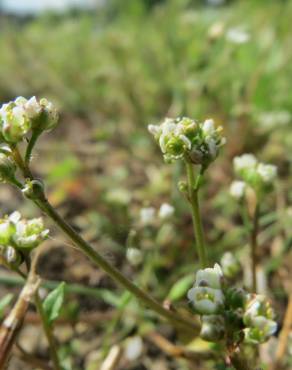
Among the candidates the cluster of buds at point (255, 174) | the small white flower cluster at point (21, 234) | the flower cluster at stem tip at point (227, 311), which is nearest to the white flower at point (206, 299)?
the flower cluster at stem tip at point (227, 311)

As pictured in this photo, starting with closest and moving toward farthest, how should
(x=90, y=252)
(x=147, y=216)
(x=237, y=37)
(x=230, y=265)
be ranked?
(x=90, y=252)
(x=230, y=265)
(x=147, y=216)
(x=237, y=37)

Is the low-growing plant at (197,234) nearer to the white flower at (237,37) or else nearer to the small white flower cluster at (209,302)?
the small white flower cluster at (209,302)

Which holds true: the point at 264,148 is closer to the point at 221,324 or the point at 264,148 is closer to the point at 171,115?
the point at 171,115

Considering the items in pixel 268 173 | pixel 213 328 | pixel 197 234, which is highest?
pixel 268 173

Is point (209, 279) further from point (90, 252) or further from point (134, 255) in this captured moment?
point (134, 255)

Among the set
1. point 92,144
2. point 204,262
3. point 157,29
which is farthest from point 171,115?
point 204,262

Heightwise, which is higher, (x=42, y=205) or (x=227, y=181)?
(x=227, y=181)

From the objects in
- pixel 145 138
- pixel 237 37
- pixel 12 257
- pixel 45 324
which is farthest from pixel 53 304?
pixel 237 37
